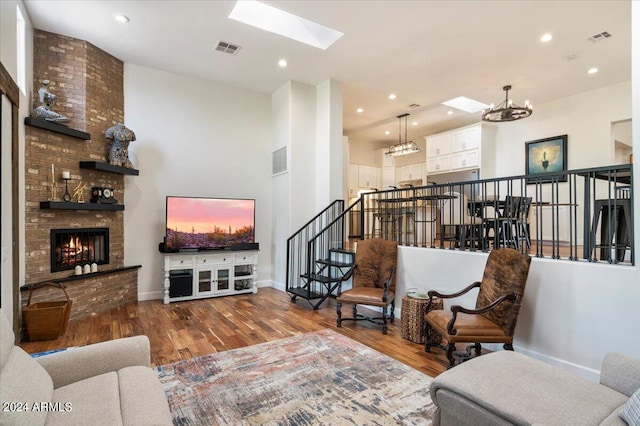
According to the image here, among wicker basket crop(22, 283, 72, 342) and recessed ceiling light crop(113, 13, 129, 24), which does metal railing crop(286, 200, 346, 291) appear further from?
recessed ceiling light crop(113, 13, 129, 24)

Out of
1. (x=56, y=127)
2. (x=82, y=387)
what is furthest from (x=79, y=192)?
(x=82, y=387)

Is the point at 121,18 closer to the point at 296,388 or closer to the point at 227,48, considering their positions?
the point at 227,48

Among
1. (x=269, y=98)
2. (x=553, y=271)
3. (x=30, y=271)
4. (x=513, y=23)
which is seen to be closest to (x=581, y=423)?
(x=553, y=271)

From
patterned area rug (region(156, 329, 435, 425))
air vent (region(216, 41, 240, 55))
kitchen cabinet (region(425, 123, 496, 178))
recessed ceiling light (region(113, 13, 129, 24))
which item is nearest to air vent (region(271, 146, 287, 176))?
air vent (region(216, 41, 240, 55))

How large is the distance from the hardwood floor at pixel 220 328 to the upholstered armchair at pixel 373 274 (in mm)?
243

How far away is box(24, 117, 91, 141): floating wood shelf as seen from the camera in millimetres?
3968

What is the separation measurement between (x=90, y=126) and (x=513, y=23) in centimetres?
597

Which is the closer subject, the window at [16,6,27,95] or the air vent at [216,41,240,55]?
the window at [16,6,27,95]

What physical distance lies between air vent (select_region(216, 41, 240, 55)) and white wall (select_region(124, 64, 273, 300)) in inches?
50.6

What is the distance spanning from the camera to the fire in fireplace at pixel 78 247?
172 inches

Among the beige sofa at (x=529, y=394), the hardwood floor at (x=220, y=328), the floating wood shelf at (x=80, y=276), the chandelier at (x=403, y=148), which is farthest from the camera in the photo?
the chandelier at (x=403, y=148)

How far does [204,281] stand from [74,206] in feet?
7.17

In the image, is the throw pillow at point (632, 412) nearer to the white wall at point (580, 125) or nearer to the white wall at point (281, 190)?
the white wall at point (281, 190)

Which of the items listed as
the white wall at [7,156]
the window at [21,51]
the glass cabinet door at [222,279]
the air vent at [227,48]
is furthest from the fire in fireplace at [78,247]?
the air vent at [227,48]
